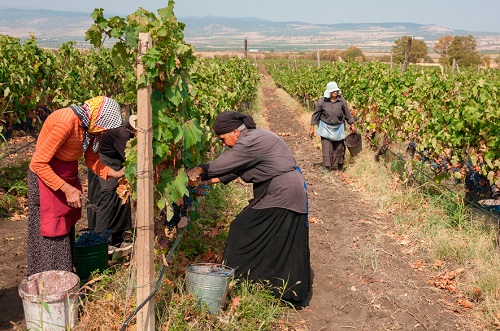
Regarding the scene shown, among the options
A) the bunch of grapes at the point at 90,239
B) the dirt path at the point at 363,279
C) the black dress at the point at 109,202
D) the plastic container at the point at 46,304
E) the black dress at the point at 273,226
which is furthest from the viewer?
the black dress at the point at 109,202

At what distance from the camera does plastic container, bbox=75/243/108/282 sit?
14.9 ft

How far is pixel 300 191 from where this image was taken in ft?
14.6

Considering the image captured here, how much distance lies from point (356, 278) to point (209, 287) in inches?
78.4

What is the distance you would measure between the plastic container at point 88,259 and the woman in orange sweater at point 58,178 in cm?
46

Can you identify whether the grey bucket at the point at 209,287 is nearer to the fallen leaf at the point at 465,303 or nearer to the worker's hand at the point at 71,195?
the worker's hand at the point at 71,195

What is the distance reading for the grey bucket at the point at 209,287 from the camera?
3.84 m

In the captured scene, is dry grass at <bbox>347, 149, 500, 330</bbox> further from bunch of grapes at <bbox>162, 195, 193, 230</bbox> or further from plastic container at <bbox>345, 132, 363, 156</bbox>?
bunch of grapes at <bbox>162, 195, 193, 230</bbox>

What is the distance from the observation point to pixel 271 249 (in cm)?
450

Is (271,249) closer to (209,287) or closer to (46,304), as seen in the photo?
(209,287)

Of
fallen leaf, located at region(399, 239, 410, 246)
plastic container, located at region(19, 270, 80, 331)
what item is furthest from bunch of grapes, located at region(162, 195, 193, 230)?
fallen leaf, located at region(399, 239, 410, 246)

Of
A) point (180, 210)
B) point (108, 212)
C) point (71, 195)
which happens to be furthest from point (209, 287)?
point (108, 212)

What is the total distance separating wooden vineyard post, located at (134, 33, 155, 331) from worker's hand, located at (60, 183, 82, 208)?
80cm

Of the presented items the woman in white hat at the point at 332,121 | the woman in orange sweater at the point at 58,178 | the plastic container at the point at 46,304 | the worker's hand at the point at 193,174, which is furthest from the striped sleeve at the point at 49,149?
the woman in white hat at the point at 332,121

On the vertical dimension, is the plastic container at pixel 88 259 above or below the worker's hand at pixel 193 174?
below
